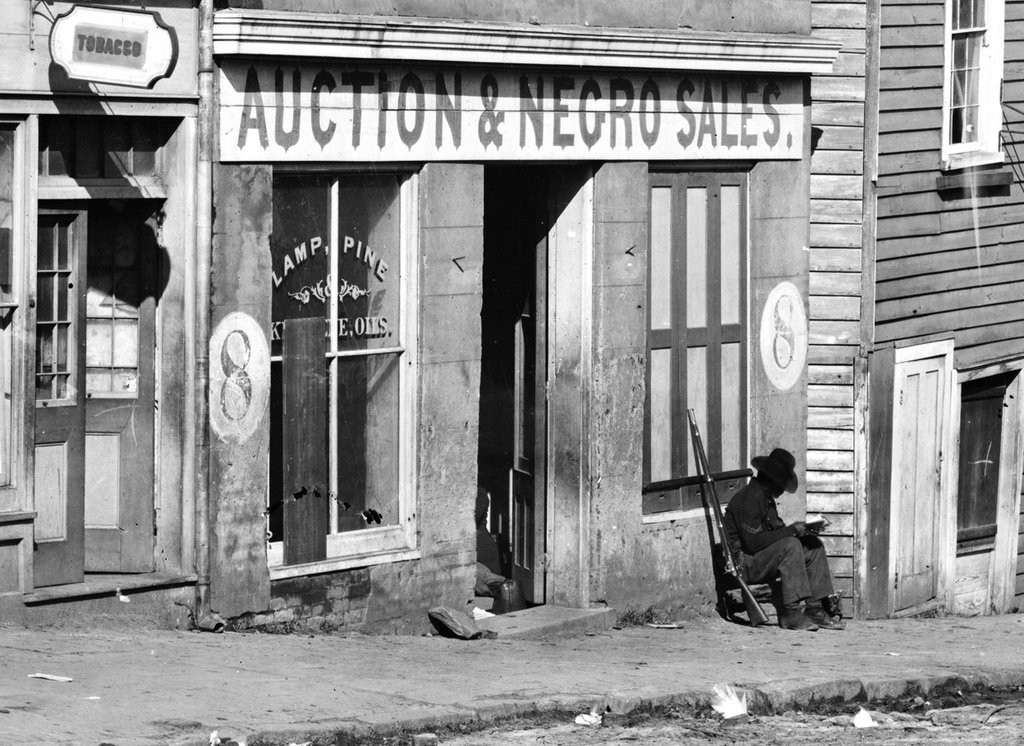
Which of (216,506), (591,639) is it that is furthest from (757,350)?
(216,506)

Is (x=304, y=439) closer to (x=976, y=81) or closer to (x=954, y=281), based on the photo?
(x=954, y=281)

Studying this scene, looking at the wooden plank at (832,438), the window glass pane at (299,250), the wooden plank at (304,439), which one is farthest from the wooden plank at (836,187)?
the wooden plank at (304,439)

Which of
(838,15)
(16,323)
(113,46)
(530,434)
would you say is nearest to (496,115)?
(530,434)

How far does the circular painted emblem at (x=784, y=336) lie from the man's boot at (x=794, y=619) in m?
1.74

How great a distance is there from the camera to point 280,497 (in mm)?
10602

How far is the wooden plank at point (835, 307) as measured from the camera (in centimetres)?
1382

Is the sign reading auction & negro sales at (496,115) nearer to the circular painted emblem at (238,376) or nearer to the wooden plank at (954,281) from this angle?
the circular painted emblem at (238,376)

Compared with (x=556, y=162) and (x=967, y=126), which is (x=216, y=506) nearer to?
(x=556, y=162)

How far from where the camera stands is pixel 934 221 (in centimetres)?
1463

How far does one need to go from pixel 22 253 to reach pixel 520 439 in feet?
14.6

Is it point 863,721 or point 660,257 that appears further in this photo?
point 660,257

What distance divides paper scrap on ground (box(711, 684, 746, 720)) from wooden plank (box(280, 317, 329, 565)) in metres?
2.63

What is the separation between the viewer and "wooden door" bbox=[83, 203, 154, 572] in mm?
10008

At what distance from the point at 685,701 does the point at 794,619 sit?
341 centimetres
